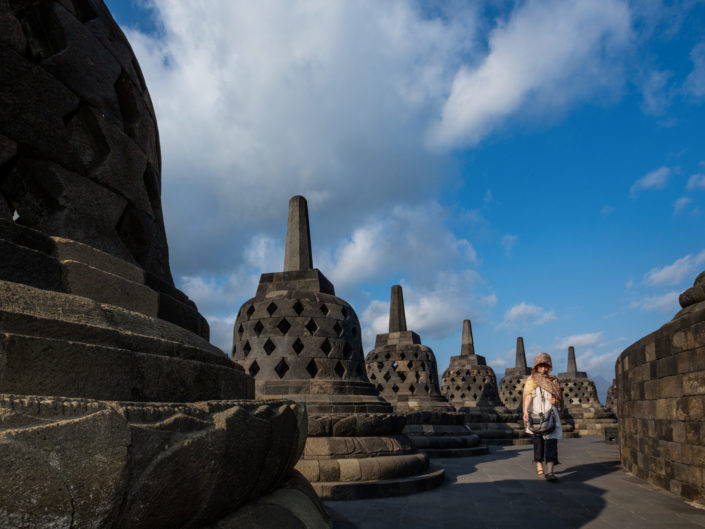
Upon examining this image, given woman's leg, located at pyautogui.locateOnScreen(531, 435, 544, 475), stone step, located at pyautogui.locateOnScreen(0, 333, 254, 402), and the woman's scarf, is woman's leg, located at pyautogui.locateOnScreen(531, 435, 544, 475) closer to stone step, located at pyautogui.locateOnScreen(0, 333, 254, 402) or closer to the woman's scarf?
the woman's scarf

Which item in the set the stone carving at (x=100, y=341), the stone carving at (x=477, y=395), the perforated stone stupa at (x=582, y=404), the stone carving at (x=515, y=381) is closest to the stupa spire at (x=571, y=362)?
the perforated stone stupa at (x=582, y=404)

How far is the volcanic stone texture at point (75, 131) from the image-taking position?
1992 millimetres

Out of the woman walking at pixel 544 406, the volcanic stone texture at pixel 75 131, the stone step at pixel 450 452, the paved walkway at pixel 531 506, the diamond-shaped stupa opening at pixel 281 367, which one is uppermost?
the volcanic stone texture at pixel 75 131

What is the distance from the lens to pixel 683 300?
488cm

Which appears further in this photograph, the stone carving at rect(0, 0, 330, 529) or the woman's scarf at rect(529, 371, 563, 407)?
the woman's scarf at rect(529, 371, 563, 407)

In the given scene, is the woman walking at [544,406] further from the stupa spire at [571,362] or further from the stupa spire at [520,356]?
the stupa spire at [571,362]

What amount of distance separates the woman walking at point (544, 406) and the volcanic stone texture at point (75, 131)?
15.1 ft

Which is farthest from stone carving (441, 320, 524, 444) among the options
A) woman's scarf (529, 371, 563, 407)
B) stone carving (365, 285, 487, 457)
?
woman's scarf (529, 371, 563, 407)

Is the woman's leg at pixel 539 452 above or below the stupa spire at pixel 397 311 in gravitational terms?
below

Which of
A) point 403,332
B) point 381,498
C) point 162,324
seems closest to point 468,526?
point 381,498

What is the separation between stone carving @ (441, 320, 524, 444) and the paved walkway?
7.71 m

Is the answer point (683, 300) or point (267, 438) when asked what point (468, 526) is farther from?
point (683, 300)

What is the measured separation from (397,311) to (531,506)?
9.35 m

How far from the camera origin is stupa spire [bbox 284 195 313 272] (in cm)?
707
